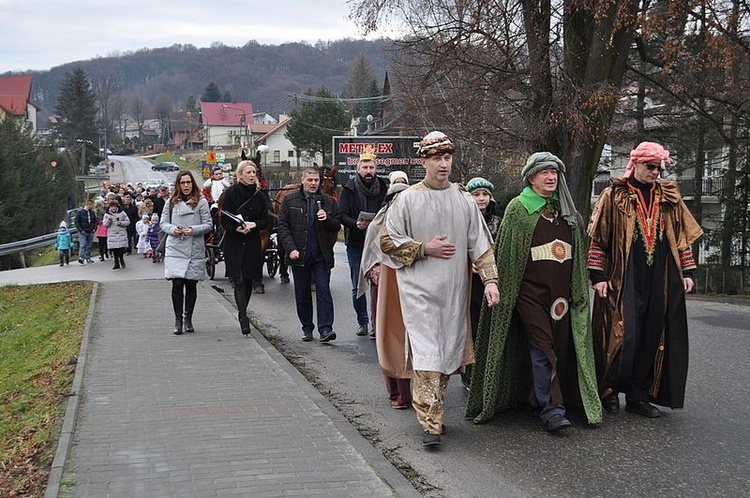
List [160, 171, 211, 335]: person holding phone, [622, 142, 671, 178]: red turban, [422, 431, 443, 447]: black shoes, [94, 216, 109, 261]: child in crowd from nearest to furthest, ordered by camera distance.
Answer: [422, 431, 443, 447]: black shoes
[622, 142, 671, 178]: red turban
[160, 171, 211, 335]: person holding phone
[94, 216, 109, 261]: child in crowd

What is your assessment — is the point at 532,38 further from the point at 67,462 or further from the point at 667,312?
the point at 67,462

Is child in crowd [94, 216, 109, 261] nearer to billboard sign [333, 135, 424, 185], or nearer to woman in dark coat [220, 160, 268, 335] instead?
billboard sign [333, 135, 424, 185]

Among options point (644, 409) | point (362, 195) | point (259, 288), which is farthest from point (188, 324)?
point (644, 409)

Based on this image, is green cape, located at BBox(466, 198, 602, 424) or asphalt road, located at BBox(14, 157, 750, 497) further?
green cape, located at BBox(466, 198, 602, 424)

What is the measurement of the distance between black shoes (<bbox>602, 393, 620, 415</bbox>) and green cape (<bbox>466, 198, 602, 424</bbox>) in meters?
0.49

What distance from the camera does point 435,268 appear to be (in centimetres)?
619

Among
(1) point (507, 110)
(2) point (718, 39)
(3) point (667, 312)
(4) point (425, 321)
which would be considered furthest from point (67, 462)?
(1) point (507, 110)

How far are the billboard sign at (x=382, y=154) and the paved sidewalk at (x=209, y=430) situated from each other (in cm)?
2567

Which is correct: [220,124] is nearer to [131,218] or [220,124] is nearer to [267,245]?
[131,218]

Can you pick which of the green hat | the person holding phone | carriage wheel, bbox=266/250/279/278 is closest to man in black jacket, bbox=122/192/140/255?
carriage wheel, bbox=266/250/279/278

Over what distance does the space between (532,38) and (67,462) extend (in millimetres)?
16263

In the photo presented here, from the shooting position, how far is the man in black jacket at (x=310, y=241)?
10.2m

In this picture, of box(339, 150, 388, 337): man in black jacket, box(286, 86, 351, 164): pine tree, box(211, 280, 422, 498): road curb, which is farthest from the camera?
box(286, 86, 351, 164): pine tree

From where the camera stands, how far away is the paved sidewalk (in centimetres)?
528
